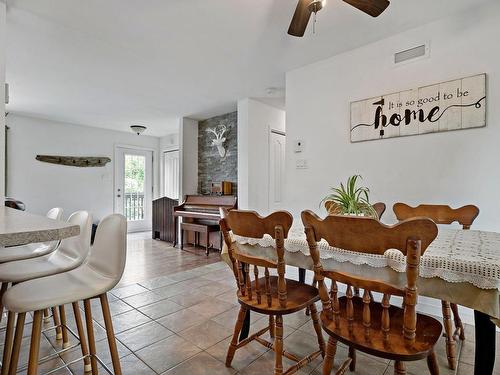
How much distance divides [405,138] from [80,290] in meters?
2.65

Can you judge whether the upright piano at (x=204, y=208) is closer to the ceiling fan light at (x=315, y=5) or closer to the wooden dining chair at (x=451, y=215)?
the wooden dining chair at (x=451, y=215)

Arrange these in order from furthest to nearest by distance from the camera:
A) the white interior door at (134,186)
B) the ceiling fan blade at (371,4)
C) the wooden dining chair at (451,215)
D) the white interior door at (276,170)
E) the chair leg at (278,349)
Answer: the white interior door at (134,186) < the white interior door at (276,170) < the wooden dining chair at (451,215) < the ceiling fan blade at (371,4) < the chair leg at (278,349)

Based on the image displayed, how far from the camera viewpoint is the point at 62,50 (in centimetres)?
281

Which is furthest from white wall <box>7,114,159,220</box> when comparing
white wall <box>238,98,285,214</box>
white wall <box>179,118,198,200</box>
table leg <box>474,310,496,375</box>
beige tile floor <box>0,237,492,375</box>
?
table leg <box>474,310,496,375</box>

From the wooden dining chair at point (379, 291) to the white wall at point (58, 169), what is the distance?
603 centimetres

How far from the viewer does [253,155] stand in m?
4.28

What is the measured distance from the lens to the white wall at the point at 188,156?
533 centimetres

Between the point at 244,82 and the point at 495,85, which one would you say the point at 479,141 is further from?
the point at 244,82

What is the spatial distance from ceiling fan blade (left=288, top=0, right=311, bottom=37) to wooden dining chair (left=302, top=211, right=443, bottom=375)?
4.64ft

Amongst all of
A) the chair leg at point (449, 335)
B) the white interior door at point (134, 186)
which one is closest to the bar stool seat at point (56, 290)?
the chair leg at point (449, 335)

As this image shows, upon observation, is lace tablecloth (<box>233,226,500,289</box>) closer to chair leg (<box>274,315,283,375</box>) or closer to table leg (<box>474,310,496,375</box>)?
table leg (<box>474,310,496,375</box>)

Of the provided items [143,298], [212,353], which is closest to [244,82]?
[143,298]

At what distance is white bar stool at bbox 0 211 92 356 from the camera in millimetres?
1370

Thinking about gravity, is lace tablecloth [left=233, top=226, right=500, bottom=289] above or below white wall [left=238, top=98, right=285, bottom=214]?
below
